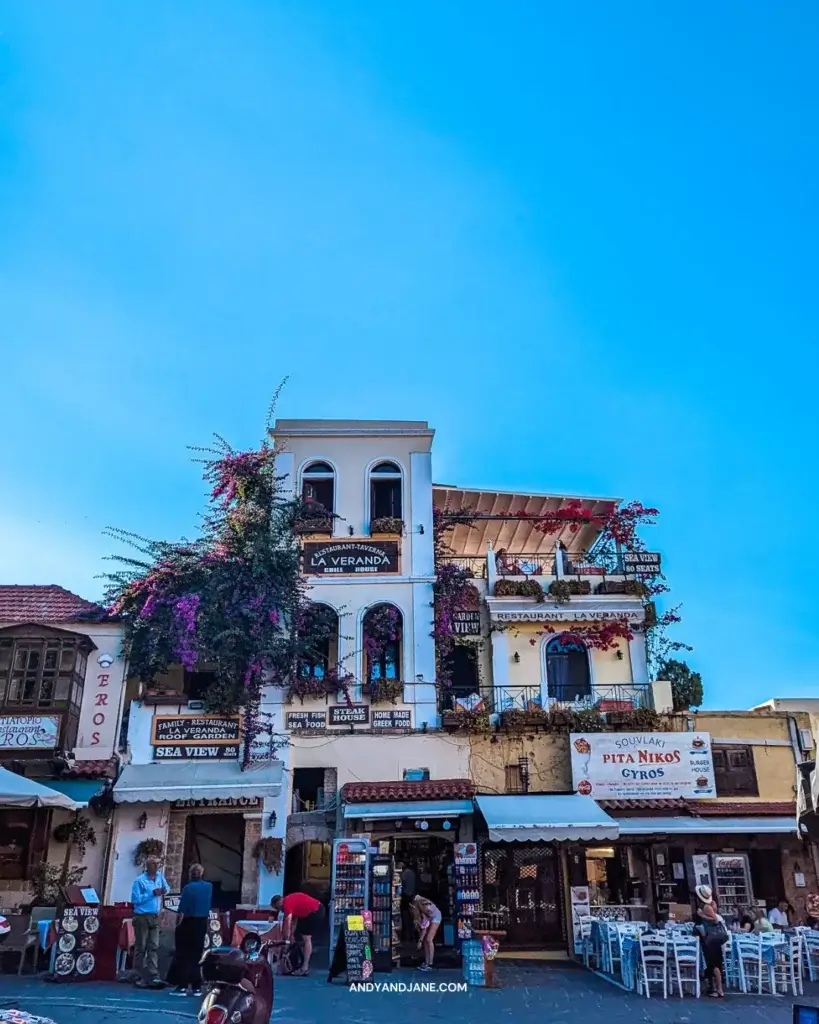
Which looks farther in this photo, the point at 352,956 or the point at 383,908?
the point at 383,908

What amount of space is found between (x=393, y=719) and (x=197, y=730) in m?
4.34

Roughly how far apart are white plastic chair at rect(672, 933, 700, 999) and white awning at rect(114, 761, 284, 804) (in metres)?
8.22

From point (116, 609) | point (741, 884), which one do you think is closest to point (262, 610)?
point (116, 609)

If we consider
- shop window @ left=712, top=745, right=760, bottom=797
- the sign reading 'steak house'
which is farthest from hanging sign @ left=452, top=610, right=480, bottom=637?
shop window @ left=712, top=745, right=760, bottom=797

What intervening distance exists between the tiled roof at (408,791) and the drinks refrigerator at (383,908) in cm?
251

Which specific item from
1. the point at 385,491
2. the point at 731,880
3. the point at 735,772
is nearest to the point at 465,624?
the point at 385,491

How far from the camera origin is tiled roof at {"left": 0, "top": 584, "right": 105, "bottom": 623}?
1950cm

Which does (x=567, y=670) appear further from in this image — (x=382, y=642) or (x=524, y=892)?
(x=524, y=892)

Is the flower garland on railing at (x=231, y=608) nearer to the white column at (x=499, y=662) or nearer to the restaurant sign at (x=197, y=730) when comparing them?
the restaurant sign at (x=197, y=730)

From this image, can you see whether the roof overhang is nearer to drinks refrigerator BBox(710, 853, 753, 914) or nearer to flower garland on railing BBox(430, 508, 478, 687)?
flower garland on railing BBox(430, 508, 478, 687)

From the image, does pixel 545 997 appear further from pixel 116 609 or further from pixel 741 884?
pixel 116 609

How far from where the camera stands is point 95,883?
17500 millimetres

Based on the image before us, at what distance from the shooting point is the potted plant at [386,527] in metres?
20.8

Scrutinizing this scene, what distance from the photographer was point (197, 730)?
18.8 meters
